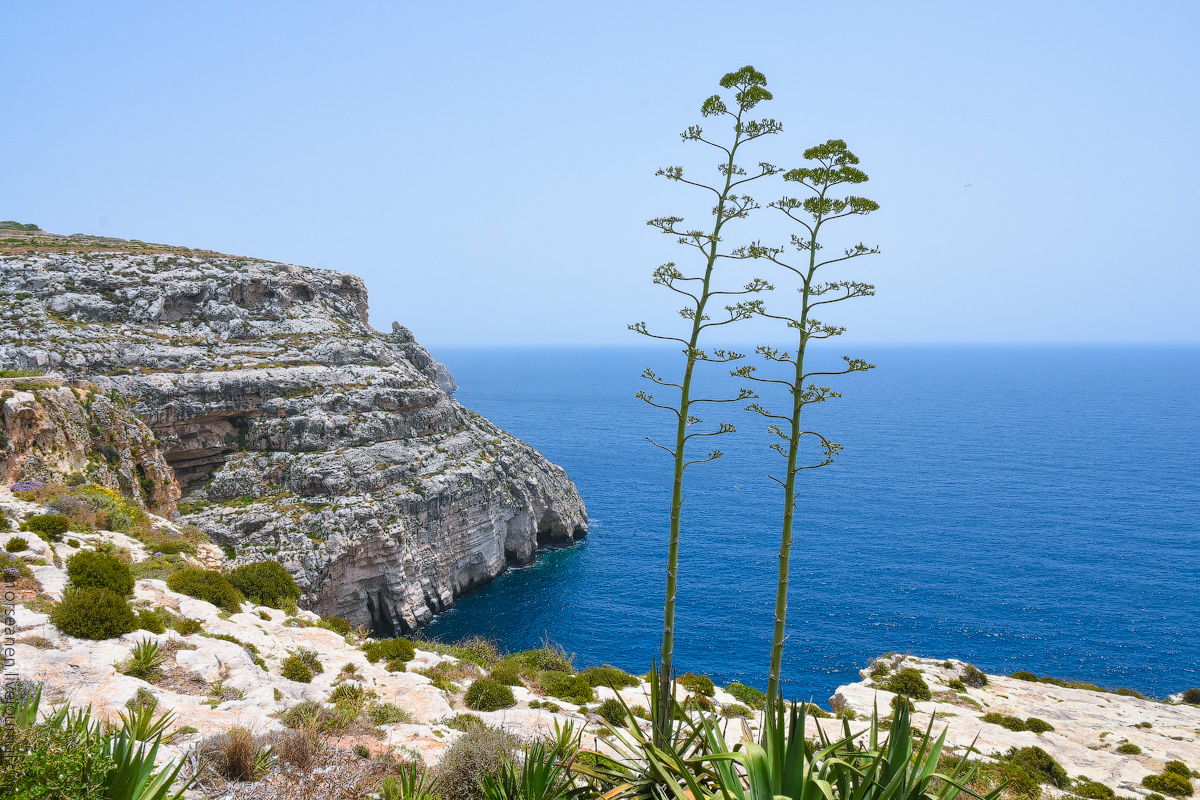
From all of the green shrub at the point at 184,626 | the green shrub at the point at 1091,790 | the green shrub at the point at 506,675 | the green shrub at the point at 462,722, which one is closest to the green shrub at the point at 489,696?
the green shrub at the point at 462,722

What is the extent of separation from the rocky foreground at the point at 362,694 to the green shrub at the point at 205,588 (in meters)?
0.42

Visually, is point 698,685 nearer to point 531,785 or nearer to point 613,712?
point 613,712

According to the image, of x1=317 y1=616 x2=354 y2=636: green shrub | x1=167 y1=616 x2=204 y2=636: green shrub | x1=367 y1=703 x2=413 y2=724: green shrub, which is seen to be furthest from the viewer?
x1=317 y1=616 x2=354 y2=636: green shrub

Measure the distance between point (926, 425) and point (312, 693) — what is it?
411 feet

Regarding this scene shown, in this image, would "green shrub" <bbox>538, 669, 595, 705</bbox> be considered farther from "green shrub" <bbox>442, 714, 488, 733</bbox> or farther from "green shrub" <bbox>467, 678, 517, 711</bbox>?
"green shrub" <bbox>442, 714, 488, 733</bbox>

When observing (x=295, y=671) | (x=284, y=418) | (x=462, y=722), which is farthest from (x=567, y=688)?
(x=284, y=418)

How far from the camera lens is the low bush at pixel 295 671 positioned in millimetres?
14328

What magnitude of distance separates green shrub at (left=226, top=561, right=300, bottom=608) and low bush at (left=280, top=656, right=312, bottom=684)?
10.3 meters

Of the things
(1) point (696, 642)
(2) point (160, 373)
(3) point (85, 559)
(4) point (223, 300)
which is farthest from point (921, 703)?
(4) point (223, 300)

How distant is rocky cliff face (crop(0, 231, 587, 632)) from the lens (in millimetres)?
39688

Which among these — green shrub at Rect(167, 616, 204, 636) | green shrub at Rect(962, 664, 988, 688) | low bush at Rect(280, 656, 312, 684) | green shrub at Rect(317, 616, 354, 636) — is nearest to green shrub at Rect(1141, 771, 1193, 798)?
green shrub at Rect(962, 664, 988, 688)

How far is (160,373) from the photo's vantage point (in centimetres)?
4188

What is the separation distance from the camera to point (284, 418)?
44281mm

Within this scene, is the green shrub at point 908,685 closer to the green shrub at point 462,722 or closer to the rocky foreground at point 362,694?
the rocky foreground at point 362,694
